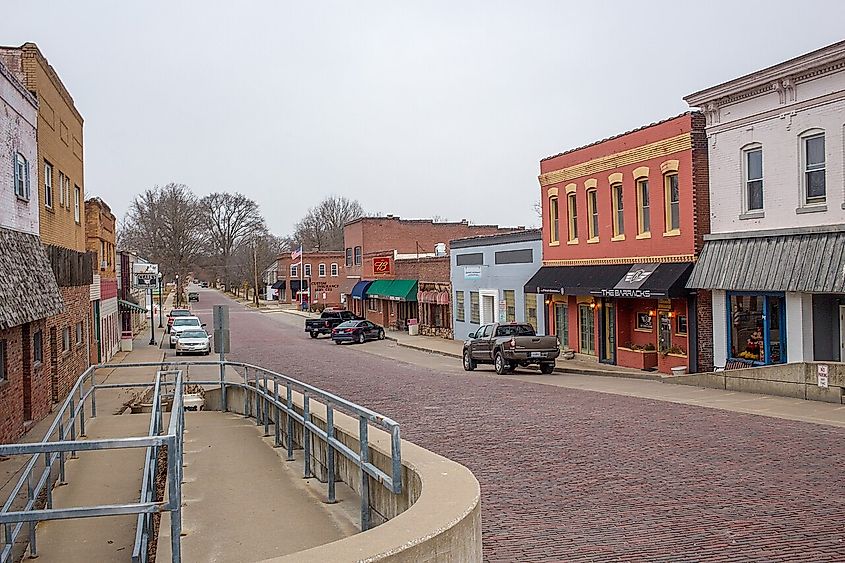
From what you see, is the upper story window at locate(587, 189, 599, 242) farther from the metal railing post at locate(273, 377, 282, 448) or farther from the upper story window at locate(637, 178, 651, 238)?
the metal railing post at locate(273, 377, 282, 448)

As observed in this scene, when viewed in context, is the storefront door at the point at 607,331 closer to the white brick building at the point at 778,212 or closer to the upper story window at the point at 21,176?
the white brick building at the point at 778,212

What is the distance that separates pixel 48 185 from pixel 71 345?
5231 millimetres

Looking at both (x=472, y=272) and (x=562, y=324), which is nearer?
(x=562, y=324)

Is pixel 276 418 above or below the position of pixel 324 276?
below

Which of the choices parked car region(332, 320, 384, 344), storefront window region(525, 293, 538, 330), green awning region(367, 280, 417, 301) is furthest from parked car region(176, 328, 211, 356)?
storefront window region(525, 293, 538, 330)

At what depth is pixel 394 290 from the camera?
54594mm

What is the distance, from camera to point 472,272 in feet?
139

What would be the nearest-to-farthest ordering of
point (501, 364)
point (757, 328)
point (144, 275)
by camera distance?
point (757, 328) → point (501, 364) → point (144, 275)

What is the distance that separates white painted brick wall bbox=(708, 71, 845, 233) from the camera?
67.8 ft

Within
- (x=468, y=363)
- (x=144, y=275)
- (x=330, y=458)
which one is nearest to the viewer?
(x=330, y=458)

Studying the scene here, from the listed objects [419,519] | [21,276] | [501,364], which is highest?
[21,276]

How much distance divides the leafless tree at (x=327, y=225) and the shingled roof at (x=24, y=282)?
11394cm

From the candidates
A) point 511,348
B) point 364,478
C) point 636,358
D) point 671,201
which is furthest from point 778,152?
point 364,478

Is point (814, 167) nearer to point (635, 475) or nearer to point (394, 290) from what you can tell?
point (635, 475)
